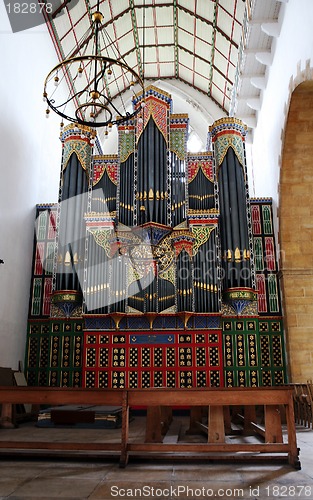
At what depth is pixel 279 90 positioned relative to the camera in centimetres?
1116

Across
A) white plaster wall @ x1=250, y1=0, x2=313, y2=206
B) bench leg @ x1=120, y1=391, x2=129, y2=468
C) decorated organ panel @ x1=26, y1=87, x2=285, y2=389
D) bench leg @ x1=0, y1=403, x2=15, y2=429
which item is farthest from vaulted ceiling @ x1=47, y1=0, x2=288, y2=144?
bench leg @ x1=120, y1=391, x2=129, y2=468

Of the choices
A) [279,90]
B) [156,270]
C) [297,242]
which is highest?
[279,90]

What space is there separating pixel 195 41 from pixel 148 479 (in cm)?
1535

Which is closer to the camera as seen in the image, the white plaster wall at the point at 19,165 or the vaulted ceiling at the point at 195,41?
the white plaster wall at the point at 19,165

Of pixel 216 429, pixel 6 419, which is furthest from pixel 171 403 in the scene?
pixel 6 419

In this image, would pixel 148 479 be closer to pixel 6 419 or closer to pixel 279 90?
pixel 6 419

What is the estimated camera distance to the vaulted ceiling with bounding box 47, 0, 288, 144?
12.2 metres

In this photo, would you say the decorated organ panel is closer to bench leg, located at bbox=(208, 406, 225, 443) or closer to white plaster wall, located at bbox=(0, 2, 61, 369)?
white plaster wall, located at bbox=(0, 2, 61, 369)

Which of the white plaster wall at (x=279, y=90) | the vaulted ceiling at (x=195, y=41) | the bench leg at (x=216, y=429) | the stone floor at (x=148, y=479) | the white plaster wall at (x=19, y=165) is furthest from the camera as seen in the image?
the vaulted ceiling at (x=195, y=41)

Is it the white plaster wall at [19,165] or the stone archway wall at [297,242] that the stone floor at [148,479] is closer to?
the stone archway wall at [297,242]

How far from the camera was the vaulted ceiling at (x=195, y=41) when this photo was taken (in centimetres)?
1224

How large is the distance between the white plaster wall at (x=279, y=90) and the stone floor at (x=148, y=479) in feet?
23.0

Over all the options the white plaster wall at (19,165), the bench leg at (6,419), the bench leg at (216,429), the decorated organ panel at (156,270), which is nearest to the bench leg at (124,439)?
the bench leg at (216,429)

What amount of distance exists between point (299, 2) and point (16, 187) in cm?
750
